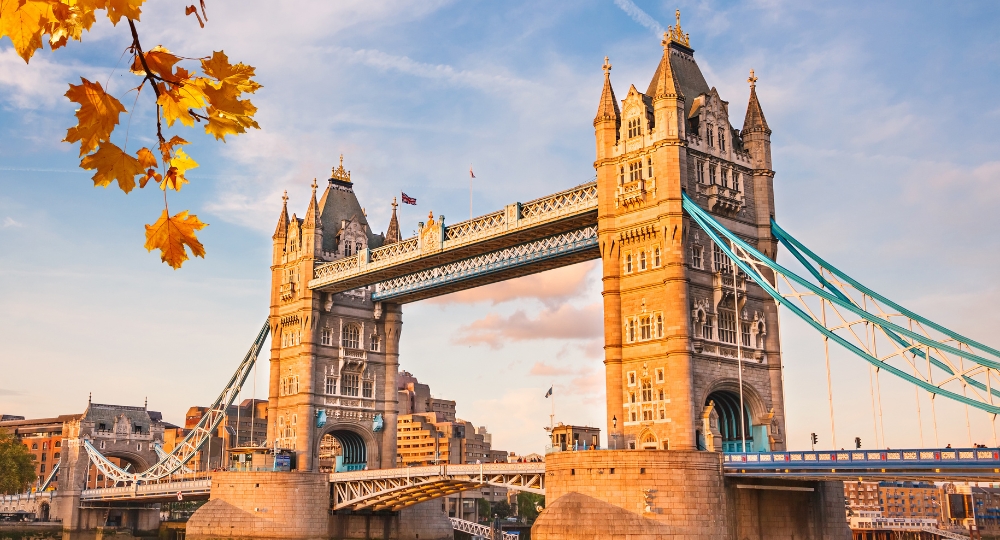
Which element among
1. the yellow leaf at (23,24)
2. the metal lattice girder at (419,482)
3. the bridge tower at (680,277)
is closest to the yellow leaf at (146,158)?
the yellow leaf at (23,24)

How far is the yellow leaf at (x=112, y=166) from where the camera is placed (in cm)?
407

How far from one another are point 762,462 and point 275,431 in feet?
137

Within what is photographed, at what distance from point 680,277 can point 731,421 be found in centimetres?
875

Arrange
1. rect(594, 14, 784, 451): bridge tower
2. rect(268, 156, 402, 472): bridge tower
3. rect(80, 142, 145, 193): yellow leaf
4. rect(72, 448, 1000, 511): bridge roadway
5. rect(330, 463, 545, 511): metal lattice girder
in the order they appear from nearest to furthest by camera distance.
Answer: rect(80, 142, 145, 193): yellow leaf, rect(72, 448, 1000, 511): bridge roadway, rect(594, 14, 784, 451): bridge tower, rect(330, 463, 545, 511): metal lattice girder, rect(268, 156, 402, 472): bridge tower

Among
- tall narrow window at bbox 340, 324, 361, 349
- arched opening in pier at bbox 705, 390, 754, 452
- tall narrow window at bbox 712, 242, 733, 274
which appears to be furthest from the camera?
tall narrow window at bbox 340, 324, 361, 349

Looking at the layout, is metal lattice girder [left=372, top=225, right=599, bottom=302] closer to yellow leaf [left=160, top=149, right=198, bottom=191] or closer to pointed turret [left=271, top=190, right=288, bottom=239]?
pointed turret [left=271, top=190, right=288, bottom=239]

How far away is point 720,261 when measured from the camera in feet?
168

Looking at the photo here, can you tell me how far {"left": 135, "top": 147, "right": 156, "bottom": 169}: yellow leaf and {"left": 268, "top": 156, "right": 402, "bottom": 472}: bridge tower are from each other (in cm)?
6986

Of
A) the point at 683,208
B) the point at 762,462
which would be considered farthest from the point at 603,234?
the point at 762,462

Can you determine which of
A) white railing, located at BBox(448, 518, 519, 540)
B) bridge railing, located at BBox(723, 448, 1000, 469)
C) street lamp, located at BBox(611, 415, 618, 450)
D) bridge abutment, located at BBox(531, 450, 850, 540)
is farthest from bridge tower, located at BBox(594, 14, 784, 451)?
white railing, located at BBox(448, 518, 519, 540)

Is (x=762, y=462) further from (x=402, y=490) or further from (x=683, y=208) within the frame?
(x=402, y=490)

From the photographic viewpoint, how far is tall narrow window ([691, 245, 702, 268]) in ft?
164

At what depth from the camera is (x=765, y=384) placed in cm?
5169

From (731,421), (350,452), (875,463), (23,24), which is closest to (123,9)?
(23,24)
